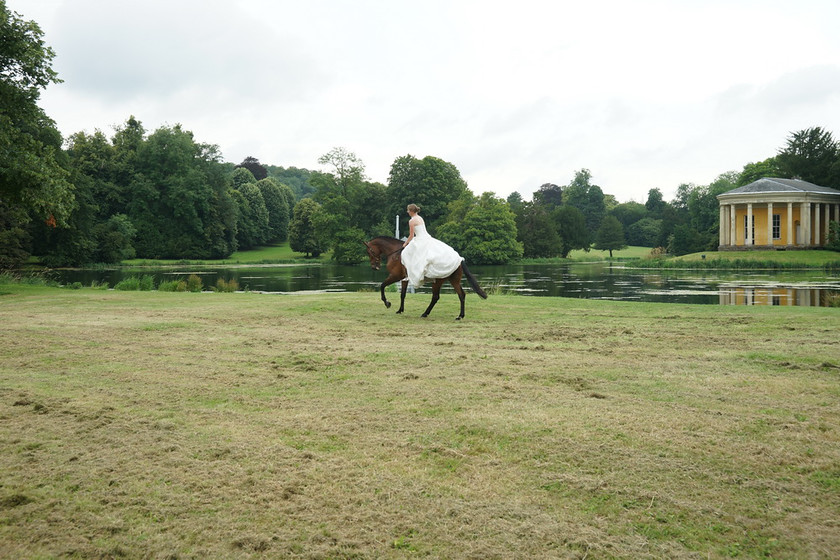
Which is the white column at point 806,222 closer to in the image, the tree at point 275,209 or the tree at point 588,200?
the tree at point 588,200

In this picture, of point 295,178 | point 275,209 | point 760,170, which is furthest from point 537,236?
point 295,178

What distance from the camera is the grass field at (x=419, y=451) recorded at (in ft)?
10.1

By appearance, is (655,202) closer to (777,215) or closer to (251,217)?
(777,215)

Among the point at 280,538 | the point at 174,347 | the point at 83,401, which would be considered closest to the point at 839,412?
the point at 280,538

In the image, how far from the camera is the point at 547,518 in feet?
10.6

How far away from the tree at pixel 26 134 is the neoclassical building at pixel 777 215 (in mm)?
53217

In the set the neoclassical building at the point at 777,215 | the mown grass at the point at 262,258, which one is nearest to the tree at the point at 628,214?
the mown grass at the point at 262,258

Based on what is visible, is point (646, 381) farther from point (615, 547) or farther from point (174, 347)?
A: point (174, 347)

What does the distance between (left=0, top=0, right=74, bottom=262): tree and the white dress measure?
502 inches

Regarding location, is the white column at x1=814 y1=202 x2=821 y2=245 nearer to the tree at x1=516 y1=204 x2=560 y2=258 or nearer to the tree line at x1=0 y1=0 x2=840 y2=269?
the tree line at x1=0 y1=0 x2=840 y2=269

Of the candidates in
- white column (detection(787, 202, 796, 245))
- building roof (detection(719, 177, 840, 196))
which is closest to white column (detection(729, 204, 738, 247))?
building roof (detection(719, 177, 840, 196))

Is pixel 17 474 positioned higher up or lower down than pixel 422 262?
lower down

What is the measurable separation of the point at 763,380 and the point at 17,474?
262 inches

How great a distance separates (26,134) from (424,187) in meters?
59.6
